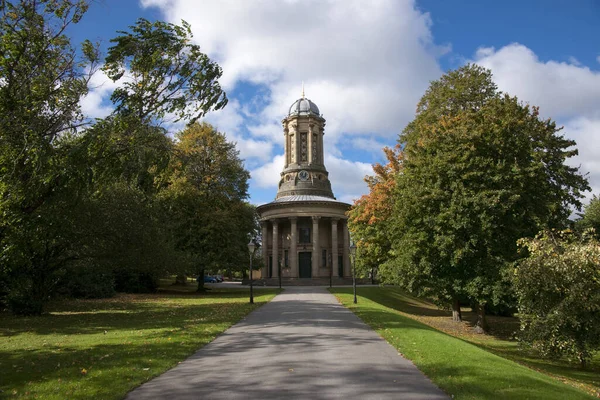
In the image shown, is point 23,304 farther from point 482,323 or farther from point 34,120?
point 482,323

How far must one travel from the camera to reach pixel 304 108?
59.5 m

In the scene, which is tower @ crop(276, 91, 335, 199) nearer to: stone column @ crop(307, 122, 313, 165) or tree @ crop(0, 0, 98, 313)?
stone column @ crop(307, 122, 313, 165)

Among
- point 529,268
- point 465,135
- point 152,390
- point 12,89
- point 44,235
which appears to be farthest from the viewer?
point 465,135

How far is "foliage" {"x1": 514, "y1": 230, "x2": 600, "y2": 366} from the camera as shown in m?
14.8

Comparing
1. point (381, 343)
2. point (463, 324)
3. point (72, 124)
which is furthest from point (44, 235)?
point (463, 324)

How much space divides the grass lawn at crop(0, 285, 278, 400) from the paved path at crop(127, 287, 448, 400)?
614mm

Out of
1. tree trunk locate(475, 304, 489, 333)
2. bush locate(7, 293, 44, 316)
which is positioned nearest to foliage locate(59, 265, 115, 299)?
bush locate(7, 293, 44, 316)

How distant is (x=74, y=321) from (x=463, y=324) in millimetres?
20349

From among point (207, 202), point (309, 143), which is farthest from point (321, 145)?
point (207, 202)

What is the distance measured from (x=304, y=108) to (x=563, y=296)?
4728cm

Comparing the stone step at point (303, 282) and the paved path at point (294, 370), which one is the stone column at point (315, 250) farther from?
the paved path at point (294, 370)

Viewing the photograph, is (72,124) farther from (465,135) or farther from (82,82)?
(465,135)

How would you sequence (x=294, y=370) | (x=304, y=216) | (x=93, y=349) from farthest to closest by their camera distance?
(x=304, y=216), (x=93, y=349), (x=294, y=370)

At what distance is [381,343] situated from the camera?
11859mm
